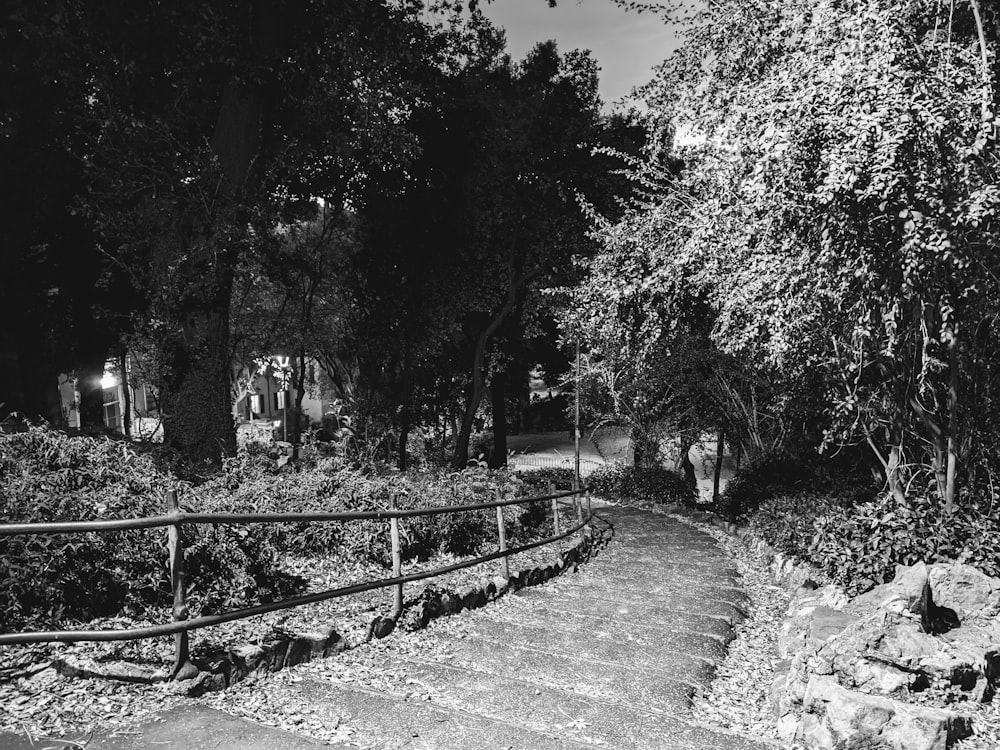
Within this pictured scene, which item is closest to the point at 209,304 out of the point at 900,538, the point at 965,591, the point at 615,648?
the point at 615,648

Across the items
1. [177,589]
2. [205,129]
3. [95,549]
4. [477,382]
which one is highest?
[205,129]

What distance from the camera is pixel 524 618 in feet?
21.4

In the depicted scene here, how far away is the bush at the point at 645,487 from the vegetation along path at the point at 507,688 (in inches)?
483

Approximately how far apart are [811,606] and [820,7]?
16.5 ft

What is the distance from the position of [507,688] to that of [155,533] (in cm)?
256

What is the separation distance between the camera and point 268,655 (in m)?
4.38

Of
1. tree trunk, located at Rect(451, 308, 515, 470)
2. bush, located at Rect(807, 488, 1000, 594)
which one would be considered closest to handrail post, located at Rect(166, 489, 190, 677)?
bush, located at Rect(807, 488, 1000, 594)

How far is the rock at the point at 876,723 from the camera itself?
13.1 feet

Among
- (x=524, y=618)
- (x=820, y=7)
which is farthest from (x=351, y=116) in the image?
(x=524, y=618)

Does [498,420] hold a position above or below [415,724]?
above

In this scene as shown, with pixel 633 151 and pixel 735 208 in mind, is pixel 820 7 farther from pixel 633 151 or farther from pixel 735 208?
pixel 633 151

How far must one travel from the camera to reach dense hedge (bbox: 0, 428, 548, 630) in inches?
172

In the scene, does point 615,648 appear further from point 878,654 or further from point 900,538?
point 900,538

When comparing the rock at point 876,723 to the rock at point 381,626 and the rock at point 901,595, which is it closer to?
the rock at point 901,595
